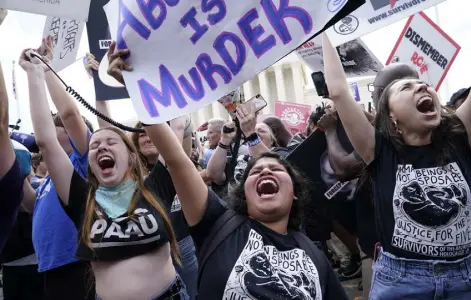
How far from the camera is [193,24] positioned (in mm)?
1831

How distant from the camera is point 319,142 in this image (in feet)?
11.1

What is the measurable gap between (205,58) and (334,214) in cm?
229

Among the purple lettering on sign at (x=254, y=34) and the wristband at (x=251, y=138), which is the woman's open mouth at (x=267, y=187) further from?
the wristband at (x=251, y=138)

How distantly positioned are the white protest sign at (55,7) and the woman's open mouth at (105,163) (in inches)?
35.1

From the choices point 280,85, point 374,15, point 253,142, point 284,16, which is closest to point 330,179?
point 253,142

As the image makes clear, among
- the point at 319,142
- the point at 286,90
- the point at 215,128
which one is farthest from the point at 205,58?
the point at 286,90

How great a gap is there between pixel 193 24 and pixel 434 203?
1.25 meters

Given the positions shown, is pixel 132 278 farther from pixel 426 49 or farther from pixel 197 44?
pixel 426 49

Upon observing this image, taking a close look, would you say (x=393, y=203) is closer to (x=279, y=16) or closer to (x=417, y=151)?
(x=417, y=151)

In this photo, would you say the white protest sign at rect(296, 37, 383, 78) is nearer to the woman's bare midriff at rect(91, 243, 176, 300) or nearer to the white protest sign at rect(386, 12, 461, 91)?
the white protest sign at rect(386, 12, 461, 91)

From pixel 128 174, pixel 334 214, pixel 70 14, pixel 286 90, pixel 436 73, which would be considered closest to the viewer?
pixel 128 174

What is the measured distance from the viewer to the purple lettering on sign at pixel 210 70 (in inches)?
69.9

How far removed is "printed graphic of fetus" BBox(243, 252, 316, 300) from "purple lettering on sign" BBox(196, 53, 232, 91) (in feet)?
2.27

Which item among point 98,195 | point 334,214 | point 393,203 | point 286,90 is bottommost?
point 286,90
